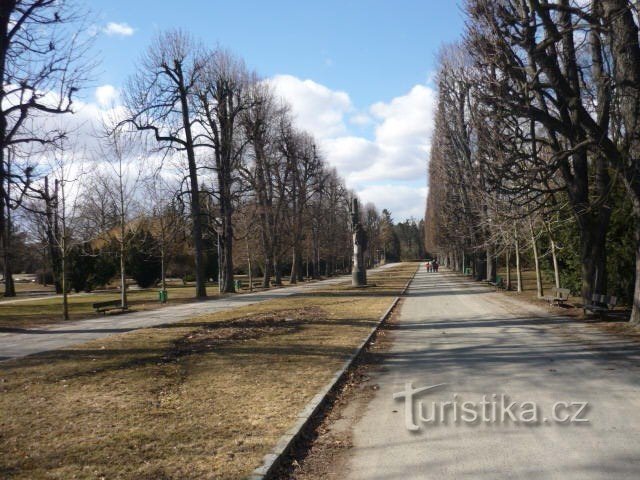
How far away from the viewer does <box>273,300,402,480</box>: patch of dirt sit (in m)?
5.00

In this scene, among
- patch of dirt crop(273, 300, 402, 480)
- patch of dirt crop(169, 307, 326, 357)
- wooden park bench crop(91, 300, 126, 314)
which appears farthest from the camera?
wooden park bench crop(91, 300, 126, 314)

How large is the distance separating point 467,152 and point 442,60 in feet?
19.6

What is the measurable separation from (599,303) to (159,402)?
14.0 meters

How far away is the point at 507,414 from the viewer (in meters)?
6.47

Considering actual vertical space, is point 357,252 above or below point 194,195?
below

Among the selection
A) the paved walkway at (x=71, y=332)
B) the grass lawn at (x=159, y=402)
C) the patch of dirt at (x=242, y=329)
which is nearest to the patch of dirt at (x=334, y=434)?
the grass lawn at (x=159, y=402)

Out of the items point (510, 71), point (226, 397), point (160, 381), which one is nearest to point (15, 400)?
point (160, 381)

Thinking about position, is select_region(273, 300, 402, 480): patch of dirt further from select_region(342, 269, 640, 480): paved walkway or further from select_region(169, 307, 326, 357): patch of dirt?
select_region(169, 307, 326, 357): patch of dirt

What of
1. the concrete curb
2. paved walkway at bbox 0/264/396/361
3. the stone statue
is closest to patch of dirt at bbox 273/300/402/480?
the concrete curb

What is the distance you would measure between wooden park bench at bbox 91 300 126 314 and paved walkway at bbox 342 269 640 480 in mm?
12817

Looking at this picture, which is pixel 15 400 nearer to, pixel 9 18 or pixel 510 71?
pixel 9 18

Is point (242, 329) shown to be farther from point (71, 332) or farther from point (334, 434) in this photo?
point (334, 434)

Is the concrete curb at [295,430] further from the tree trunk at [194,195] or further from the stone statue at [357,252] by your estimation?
the stone statue at [357,252]

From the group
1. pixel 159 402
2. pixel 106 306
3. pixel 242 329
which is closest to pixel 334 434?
pixel 159 402
